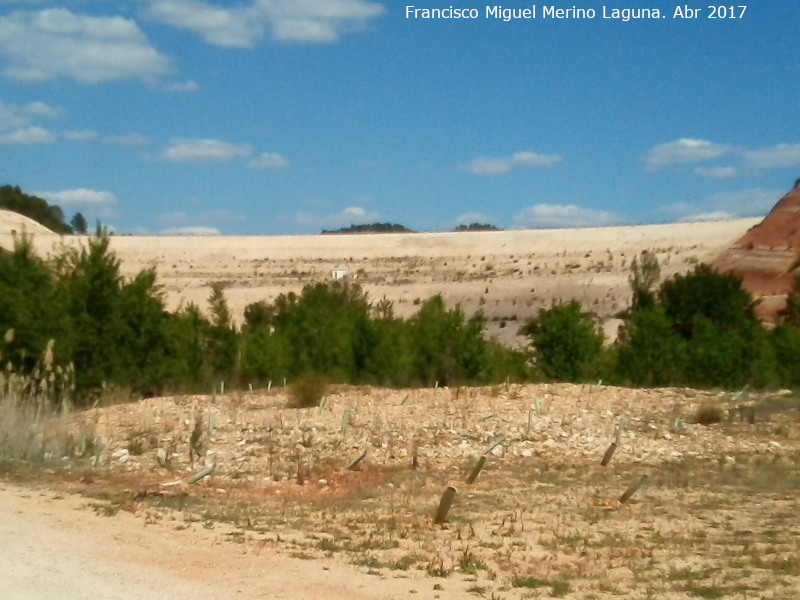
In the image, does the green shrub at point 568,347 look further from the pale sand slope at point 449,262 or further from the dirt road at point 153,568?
the pale sand slope at point 449,262

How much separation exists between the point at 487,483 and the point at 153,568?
23.0ft

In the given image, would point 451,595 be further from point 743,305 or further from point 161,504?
point 743,305

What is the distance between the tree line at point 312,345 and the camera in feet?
Result: 86.6

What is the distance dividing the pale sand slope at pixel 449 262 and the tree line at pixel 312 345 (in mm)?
22442

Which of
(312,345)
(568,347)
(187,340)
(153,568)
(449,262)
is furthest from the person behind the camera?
(449,262)

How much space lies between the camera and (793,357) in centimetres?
3281

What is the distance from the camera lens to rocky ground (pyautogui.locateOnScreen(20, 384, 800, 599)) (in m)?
9.20

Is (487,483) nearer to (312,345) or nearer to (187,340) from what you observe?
(312,345)

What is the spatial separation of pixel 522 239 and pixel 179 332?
72.3 m

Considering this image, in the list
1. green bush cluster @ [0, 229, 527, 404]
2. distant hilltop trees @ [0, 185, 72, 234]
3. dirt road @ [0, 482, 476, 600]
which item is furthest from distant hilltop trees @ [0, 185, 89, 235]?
dirt road @ [0, 482, 476, 600]

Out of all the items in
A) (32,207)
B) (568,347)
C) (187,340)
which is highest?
(32,207)

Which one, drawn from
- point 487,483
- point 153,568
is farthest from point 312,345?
point 153,568

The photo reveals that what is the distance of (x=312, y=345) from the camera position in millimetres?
31281

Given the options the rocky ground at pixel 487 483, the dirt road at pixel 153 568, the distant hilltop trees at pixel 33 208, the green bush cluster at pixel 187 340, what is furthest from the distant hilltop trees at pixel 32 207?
the dirt road at pixel 153 568
